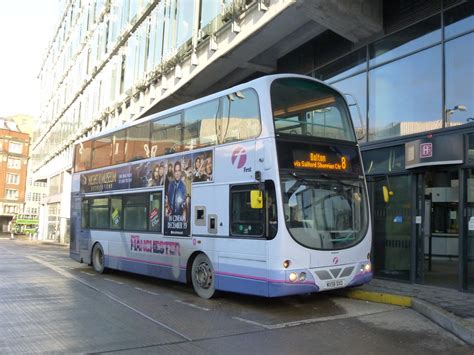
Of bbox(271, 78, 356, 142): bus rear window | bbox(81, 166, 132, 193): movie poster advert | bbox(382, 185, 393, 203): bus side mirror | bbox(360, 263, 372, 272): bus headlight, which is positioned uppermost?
bbox(271, 78, 356, 142): bus rear window

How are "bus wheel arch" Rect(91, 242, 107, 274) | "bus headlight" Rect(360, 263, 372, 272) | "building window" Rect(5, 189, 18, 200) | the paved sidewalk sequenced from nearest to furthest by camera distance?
1. the paved sidewalk
2. "bus headlight" Rect(360, 263, 372, 272)
3. "bus wheel arch" Rect(91, 242, 107, 274)
4. "building window" Rect(5, 189, 18, 200)

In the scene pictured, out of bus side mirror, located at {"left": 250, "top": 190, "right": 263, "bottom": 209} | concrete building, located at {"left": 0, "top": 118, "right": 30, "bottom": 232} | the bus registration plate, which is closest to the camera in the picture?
bus side mirror, located at {"left": 250, "top": 190, "right": 263, "bottom": 209}

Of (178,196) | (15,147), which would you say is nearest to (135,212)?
(178,196)

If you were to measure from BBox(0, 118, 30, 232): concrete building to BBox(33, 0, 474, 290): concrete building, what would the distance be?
272 ft

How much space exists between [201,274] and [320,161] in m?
3.44

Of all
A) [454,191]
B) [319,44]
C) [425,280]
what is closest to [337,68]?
[319,44]

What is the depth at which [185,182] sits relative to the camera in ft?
36.0

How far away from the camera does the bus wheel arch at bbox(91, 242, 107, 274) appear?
14675 millimetres

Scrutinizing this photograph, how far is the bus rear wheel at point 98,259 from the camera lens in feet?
48.2

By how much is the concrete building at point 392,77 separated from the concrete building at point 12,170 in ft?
272

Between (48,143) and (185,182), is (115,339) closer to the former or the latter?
(185,182)

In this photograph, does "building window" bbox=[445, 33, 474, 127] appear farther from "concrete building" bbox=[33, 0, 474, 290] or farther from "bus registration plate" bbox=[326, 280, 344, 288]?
"bus registration plate" bbox=[326, 280, 344, 288]

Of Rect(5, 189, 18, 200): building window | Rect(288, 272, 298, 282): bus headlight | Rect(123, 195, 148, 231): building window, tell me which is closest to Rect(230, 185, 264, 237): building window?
Rect(288, 272, 298, 282): bus headlight

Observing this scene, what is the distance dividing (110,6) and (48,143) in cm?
2455
